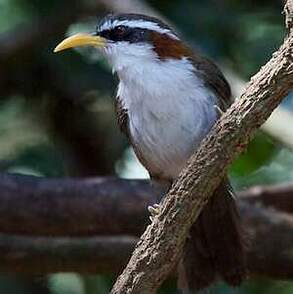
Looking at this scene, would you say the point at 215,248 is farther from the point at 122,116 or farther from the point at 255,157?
the point at 255,157

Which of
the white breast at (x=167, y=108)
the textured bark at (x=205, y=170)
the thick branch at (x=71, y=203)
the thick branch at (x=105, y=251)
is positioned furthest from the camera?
the thick branch at (x=105, y=251)

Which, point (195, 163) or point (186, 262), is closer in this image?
point (195, 163)

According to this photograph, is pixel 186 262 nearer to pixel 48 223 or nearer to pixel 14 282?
pixel 48 223

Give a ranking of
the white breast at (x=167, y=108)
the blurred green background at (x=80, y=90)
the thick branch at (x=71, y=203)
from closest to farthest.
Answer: the white breast at (x=167, y=108), the thick branch at (x=71, y=203), the blurred green background at (x=80, y=90)

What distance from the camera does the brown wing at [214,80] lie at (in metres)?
4.14

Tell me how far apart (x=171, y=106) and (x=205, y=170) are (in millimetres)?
742

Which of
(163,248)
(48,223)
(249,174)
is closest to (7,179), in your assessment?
(48,223)

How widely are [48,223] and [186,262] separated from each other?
3.42 ft

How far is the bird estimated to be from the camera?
159 inches

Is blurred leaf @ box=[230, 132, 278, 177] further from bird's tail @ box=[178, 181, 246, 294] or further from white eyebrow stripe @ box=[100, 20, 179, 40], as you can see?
white eyebrow stripe @ box=[100, 20, 179, 40]

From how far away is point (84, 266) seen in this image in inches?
207

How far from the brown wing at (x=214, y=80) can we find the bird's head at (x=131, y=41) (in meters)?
0.07

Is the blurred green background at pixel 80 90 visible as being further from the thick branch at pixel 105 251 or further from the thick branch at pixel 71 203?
the thick branch at pixel 71 203

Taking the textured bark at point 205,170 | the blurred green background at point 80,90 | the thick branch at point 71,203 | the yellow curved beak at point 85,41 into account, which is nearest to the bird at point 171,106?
the yellow curved beak at point 85,41
